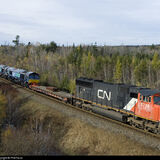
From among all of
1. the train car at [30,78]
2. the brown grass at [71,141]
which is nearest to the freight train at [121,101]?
the brown grass at [71,141]

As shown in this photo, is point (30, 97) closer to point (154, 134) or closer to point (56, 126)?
point (56, 126)

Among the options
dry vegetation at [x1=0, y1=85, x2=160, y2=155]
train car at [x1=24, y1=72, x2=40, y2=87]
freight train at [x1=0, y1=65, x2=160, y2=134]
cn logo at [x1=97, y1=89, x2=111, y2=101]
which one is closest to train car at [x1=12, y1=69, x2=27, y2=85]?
train car at [x1=24, y1=72, x2=40, y2=87]

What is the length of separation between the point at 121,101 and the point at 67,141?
726cm

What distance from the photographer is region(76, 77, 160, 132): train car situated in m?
17.5

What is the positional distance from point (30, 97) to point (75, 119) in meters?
13.3

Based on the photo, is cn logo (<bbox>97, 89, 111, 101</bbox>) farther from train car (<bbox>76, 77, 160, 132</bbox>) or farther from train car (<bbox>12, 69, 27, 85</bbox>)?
train car (<bbox>12, 69, 27, 85</bbox>)

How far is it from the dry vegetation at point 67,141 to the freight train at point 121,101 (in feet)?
8.10

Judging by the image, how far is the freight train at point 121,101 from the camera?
17.6 metres

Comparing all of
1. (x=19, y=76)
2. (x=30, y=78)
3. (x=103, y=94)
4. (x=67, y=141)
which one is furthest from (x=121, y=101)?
(x=19, y=76)

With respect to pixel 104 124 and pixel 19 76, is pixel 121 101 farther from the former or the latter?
pixel 19 76

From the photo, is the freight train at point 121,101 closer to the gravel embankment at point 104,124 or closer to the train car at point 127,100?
the train car at point 127,100

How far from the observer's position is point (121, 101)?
20.8 m

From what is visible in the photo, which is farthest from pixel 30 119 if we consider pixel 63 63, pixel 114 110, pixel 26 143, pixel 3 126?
pixel 63 63

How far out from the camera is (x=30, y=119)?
27.1m
